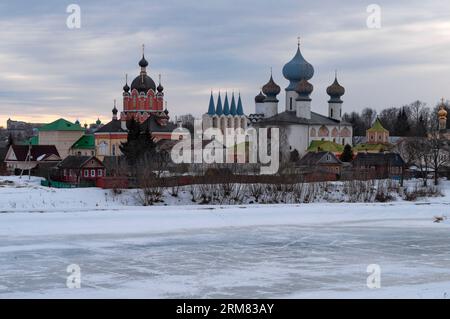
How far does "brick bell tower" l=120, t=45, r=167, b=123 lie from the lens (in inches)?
2689

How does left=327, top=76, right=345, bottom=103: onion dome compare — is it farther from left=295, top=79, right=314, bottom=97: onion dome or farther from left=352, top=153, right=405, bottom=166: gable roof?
left=352, top=153, right=405, bottom=166: gable roof

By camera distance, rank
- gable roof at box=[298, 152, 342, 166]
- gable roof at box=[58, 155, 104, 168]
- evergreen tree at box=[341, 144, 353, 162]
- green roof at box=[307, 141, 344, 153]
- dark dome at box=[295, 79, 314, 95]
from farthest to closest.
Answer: dark dome at box=[295, 79, 314, 95] → green roof at box=[307, 141, 344, 153] → evergreen tree at box=[341, 144, 353, 162] → gable roof at box=[298, 152, 342, 166] → gable roof at box=[58, 155, 104, 168]

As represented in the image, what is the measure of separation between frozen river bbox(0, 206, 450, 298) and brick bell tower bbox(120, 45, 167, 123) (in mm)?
45520

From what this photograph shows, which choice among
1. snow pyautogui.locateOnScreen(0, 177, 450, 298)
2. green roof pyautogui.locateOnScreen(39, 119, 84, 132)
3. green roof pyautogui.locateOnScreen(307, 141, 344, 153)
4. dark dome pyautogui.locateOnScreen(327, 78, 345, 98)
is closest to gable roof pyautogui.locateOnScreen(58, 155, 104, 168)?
snow pyautogui.locateOnScreen(0, 177, 450, 298)

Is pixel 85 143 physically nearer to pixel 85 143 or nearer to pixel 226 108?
pixel 85 143

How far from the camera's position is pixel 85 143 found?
69.2m

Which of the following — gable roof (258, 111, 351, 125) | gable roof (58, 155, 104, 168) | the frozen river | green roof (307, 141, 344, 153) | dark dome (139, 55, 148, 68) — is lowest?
the frozen river

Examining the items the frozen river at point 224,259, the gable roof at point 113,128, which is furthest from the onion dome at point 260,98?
the frozen river at point 224,259

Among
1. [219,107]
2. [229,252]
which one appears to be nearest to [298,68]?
[219,107]

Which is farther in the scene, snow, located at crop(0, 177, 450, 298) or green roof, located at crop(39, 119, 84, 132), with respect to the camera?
green roof, located at crop(39, 119, 84, 132)

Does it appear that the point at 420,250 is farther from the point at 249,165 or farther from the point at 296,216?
the point at 249,165

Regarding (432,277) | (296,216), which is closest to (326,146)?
(296,216)
